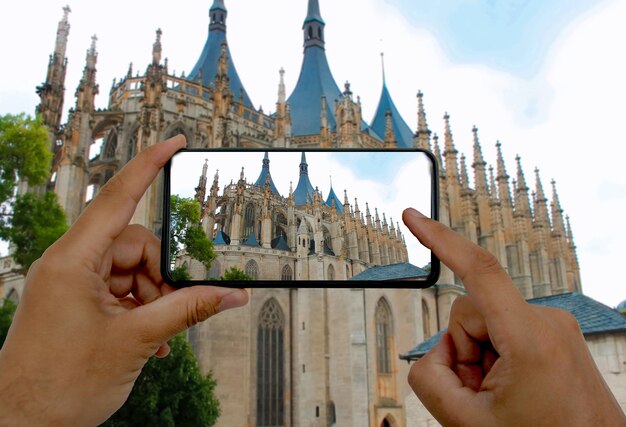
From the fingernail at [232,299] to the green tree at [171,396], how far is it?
563 inches

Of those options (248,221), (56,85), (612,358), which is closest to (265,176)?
(248,221)

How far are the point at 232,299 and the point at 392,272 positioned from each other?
1.84ft

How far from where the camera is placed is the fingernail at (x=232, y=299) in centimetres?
169

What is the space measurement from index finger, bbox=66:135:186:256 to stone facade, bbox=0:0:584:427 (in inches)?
695

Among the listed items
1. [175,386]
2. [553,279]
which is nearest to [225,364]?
[175,386]

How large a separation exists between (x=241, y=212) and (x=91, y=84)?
23889mm

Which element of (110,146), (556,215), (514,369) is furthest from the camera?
(556,215)

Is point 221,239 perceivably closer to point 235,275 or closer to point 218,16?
Result: point 235,275

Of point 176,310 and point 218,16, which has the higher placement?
point 218,16

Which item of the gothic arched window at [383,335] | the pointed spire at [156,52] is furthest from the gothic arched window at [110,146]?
the gothic arched window at [383,335]

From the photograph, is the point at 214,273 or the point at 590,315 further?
the point at 590,315

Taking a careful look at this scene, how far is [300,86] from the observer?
133ft

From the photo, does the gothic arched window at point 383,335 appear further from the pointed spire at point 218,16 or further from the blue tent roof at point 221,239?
the pointed spire at point 218,16

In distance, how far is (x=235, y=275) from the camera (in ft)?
6.51
